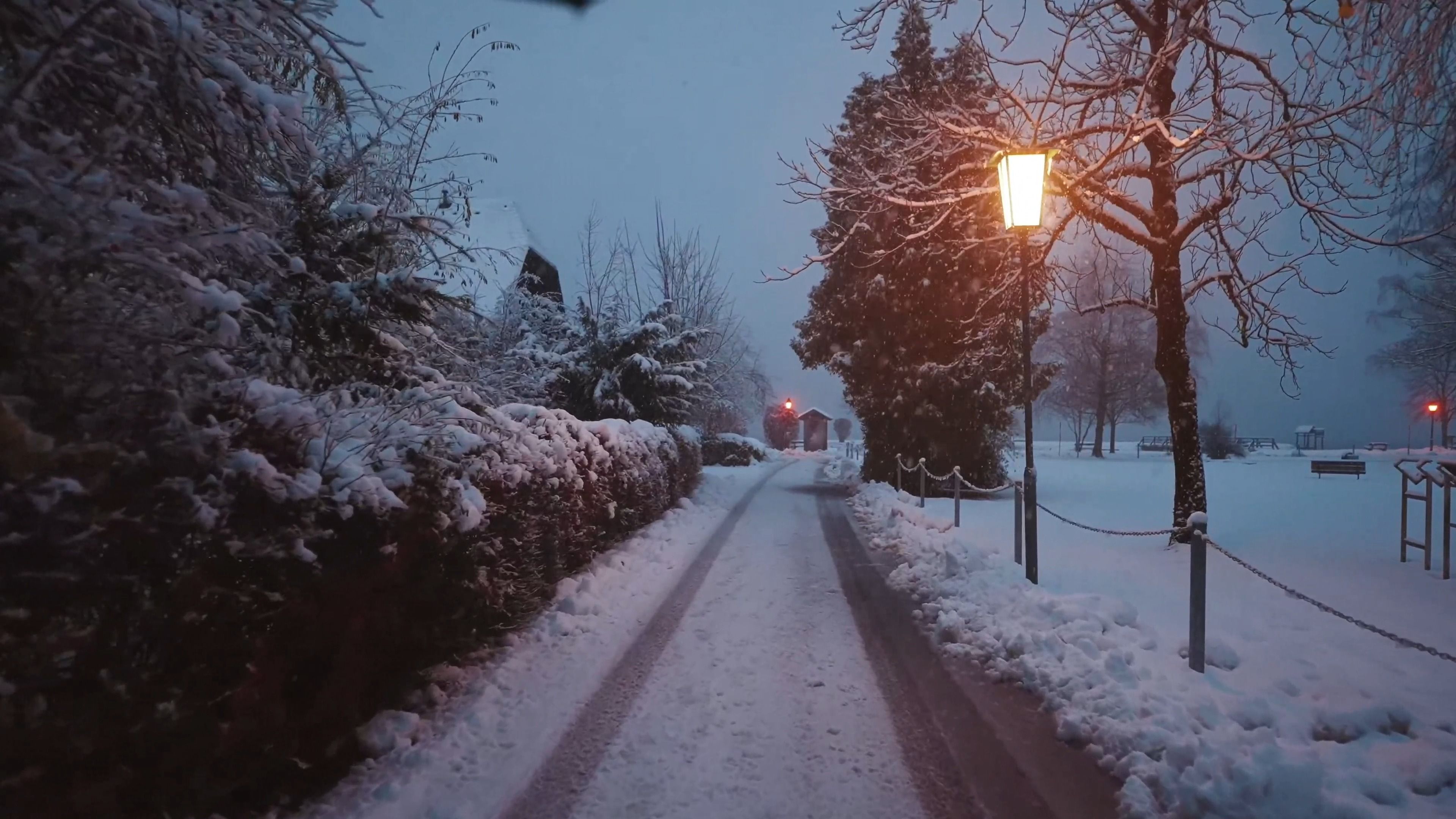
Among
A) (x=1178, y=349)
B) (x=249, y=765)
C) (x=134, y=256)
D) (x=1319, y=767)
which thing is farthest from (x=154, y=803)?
(x=1178, y=349)

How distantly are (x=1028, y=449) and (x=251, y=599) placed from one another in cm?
738

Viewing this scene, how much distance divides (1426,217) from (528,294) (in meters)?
13.9

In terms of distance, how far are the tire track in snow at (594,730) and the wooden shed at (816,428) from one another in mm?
51596

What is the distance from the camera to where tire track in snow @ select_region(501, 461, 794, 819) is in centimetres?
355

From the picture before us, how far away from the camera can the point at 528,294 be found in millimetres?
15586

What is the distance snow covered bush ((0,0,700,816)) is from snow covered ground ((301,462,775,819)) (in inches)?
9.1

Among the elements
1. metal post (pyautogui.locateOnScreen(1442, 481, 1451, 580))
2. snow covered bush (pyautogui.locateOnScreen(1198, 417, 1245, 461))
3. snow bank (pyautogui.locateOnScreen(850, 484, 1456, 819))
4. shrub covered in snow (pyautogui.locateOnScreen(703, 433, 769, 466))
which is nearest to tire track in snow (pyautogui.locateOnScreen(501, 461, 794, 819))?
snow bank (pyautogui.locateOnScreen(850, 484, 1456, 819))

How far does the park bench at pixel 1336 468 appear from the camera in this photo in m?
26.4

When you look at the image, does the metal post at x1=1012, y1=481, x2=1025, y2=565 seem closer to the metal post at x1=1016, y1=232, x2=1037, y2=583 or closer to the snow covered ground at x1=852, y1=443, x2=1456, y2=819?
the snow covered ground at x1=852, y1=443, x2=1456, y2=819

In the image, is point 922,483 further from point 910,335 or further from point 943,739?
point 943,739

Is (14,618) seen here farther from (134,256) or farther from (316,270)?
(316,270)

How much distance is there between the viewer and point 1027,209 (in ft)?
24.7

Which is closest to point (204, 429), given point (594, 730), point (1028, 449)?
point (594, 730)

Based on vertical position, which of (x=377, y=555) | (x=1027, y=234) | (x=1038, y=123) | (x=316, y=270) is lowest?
(x=377, y=555)
